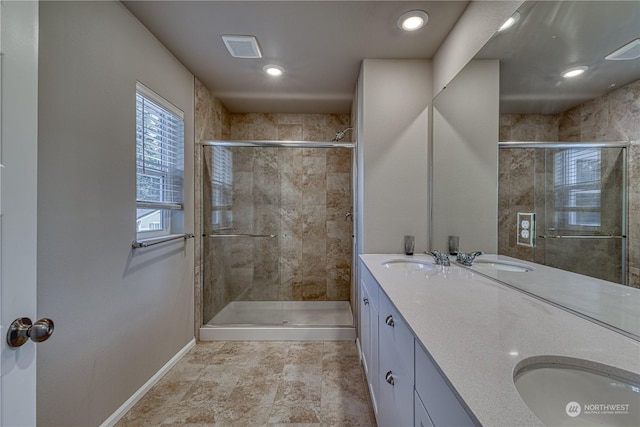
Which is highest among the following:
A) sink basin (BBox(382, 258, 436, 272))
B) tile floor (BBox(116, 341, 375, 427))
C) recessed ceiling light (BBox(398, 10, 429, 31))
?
recessed ceiling light (BBox(398, 10, 429, 31))

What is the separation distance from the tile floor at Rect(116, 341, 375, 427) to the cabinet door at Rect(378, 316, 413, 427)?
0.42 meters

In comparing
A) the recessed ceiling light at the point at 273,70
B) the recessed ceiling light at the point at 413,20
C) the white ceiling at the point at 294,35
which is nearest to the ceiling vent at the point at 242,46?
the white ceiling at the point at 294,35

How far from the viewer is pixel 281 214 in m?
2.86

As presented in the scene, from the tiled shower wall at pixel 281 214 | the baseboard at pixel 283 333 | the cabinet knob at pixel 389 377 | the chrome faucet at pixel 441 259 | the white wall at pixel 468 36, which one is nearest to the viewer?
the cabinet knob at pixel 389 377

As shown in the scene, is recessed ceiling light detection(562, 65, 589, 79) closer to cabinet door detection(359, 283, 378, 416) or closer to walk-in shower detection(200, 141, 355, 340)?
cabinet door detection(359, 283, 378, 416)

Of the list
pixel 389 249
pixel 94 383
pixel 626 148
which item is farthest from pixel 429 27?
pixel 94 383

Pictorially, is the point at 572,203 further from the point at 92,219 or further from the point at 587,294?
the point at 92,219

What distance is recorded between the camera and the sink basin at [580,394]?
55 centimetres

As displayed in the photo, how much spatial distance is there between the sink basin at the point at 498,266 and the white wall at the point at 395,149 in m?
0.56

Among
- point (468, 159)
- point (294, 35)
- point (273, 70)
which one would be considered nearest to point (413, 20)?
point (294, 35)

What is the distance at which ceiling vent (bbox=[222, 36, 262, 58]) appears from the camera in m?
1.83

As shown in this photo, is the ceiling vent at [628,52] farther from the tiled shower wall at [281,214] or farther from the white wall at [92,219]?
the tiled shower wall at [281,214]

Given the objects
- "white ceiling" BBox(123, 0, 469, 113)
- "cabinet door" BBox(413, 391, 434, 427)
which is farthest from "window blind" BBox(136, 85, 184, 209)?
"cabinet door" BBox(413, 391, 434, 427)

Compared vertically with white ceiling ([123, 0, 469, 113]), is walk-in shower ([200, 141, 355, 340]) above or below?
below
